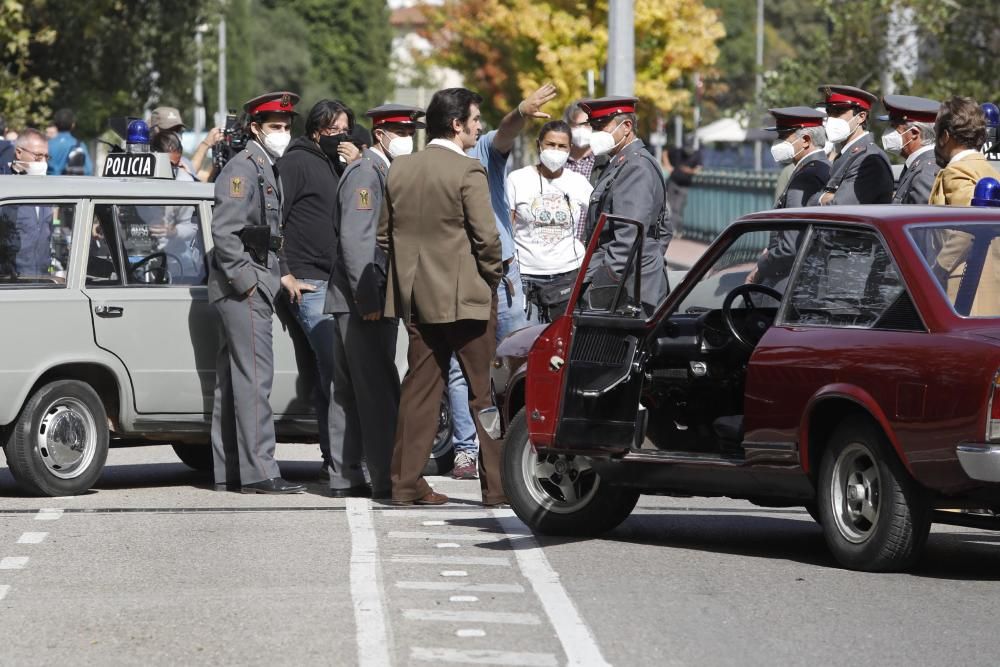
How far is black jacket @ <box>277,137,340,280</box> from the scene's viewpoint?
450 inches

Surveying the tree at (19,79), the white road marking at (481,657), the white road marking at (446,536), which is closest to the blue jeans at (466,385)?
the white road marking at (446,536)

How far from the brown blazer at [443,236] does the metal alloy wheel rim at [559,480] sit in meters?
0.94

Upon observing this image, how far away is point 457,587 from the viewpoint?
8031 mm

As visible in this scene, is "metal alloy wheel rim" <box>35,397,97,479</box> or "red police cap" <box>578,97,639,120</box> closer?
"metal alloy wheel rim" <box>35,397,97,479</box>

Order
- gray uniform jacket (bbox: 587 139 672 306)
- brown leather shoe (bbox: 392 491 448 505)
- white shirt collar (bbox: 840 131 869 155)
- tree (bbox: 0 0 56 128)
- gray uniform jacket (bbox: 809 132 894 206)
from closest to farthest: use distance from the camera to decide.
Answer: brown leather shoe (bbox: 392 491 448 505) < gray uniform jacket (bbox: 587 139 672 306) < gray uniform jacket (bbox: 809 132 894 206) < white shirt collar (bbox: 840 131 869 155) < tree (bbox: 0 0 56 128)

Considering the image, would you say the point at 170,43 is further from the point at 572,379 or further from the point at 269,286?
the point at 572,379

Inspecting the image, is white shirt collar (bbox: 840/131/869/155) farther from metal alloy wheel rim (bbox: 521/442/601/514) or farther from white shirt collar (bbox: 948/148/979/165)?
metal alloy wheel rim (bbox: 521/442/601/514)

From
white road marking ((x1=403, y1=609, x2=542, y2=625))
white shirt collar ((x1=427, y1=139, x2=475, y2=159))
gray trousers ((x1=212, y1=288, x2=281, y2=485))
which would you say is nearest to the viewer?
white road marking ((x1=403, y1=609, x2=542, y2=625))

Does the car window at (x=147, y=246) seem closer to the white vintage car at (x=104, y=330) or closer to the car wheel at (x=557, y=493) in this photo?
the white vintage car at (x=104, y=330)

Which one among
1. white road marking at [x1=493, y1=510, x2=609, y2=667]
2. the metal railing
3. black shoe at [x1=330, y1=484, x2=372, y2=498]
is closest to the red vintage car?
white road marking at [x1=493, y1=510, x2=609, y2=667]

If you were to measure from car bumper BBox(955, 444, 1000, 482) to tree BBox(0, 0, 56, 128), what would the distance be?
18710 mm

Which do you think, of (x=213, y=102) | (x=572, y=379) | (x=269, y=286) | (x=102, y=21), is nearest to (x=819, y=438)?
(x=572, y=379)

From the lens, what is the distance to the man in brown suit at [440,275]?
33.0 feet

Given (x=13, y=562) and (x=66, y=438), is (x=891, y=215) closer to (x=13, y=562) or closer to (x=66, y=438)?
(x=13, y=562)
